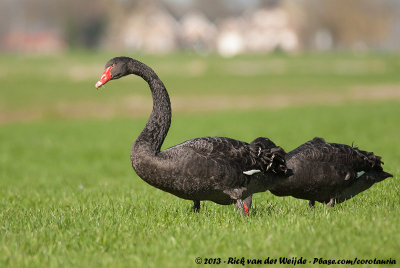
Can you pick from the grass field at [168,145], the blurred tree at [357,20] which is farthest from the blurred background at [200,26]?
the grass field at [168,145]

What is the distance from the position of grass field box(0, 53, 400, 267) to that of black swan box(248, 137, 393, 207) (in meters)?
0.27

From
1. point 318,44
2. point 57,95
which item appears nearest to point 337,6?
point 318,44

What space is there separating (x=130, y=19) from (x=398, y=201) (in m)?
119

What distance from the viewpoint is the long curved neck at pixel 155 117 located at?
20.6 ft

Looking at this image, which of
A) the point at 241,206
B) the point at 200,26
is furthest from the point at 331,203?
the point at 200,26

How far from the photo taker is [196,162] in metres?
6.02

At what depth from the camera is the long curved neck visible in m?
6.27

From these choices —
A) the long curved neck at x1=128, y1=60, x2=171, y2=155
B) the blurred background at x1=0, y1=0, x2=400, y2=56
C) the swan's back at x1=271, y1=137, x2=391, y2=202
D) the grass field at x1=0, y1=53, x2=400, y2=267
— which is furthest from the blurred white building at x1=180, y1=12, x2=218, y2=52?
the long curved neck at x1=128, y1=60, x2=171, y2=155

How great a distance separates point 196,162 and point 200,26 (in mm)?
128529

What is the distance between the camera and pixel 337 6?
108 metres

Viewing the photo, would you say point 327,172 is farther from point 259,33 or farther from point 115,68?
point 259,33

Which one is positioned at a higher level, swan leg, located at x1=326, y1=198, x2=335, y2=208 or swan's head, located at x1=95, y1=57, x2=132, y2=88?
swan's head, located at x1=95, y1=57, x2=132, y2=88

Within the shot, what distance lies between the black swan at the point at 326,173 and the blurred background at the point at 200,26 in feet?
319

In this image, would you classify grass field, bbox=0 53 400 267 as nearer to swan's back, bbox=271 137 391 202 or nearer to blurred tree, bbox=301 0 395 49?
swan's back, bbox=271 137 391 202
